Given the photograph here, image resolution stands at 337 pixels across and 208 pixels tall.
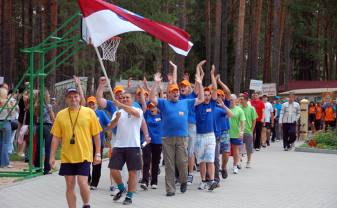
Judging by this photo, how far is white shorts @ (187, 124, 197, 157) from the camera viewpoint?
1176 cm

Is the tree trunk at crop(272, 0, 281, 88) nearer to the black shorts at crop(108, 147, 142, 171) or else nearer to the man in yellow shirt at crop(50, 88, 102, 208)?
the black shorts at crop(108, 147, 142, 171)

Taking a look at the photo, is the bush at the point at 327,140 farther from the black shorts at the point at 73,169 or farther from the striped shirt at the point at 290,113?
the black shorts at the point at 73,169

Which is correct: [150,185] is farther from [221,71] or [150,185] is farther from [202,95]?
[221,71]

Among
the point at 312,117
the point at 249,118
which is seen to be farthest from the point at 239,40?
the point at 249,118

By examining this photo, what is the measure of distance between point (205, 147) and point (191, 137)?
0.62 metres

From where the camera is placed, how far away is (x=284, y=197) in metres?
10.7

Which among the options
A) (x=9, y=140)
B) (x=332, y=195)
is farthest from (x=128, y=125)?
(x=9, y=140)

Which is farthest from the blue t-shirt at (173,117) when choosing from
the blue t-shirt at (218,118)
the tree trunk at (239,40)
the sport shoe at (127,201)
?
the tree trunk at (239,40)

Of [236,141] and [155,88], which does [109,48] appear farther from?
[155,88]

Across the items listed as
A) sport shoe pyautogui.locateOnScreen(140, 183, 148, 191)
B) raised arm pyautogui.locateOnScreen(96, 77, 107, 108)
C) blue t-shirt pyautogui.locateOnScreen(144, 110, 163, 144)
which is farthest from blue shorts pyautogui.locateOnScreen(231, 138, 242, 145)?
raised arm pyautogui.locateOnScreen(96, 77, 107, 108)

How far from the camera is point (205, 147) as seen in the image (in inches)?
445

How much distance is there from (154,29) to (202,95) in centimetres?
158

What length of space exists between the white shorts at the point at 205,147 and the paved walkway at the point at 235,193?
627mm

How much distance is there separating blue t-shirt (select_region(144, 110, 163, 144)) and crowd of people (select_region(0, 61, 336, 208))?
0.02 meters
